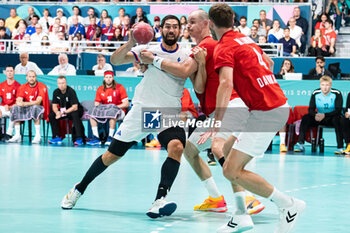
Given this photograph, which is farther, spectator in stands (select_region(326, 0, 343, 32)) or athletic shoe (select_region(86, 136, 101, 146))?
spectator in stands (select_region(326, 0, 343, 32))

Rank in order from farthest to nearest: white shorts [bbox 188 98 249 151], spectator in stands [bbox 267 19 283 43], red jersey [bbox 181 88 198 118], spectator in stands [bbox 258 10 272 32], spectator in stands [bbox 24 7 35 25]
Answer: spectator in stands [bbox 24 7 35 25], spectator in stands [bbox 258 10 272 32], spectator in stands [bbox 267 19 283 43], red jersey [bbox 181 88 198 118], white shorts [bbox 188 98 249 151]

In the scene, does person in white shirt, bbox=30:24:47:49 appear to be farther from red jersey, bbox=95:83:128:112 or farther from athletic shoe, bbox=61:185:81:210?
athletic shoe, bbox=61:185:81:210

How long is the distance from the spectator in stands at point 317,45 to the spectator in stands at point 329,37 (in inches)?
6.4

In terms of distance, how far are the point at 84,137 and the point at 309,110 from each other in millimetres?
5274

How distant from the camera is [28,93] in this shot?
15.3m

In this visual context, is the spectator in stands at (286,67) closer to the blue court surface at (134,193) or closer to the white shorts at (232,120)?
the blue court surface at (134,193)

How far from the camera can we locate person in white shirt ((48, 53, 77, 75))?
16.7 meters

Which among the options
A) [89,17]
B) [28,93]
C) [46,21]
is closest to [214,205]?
[28,93]

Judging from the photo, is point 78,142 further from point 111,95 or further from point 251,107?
point 251,107

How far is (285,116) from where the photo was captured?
577cm

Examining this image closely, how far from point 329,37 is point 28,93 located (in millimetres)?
9610

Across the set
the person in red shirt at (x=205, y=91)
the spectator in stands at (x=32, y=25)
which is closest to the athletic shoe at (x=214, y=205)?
the person in red shirt at (x=205, y=91)

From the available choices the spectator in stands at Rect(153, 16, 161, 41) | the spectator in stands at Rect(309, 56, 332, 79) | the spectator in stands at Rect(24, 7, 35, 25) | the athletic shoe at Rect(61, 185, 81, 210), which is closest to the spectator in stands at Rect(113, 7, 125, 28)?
the spectator in stands at Rect(153, 16, 161, 41)

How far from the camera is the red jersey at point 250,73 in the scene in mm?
5668
